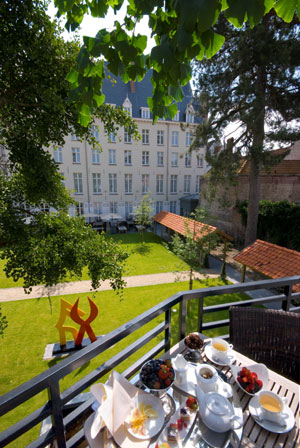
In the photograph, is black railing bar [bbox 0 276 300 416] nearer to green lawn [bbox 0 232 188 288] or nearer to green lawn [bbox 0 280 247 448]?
green lawn [bbox 0 280 247 448]

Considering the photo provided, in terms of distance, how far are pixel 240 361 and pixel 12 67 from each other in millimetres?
4638

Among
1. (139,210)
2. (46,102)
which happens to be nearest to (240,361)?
(46,102)

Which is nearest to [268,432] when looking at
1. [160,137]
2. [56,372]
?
[56,372]

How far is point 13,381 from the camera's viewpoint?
589 centimetres

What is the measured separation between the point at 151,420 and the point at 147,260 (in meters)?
13.7

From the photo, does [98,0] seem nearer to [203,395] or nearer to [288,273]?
[203,395]

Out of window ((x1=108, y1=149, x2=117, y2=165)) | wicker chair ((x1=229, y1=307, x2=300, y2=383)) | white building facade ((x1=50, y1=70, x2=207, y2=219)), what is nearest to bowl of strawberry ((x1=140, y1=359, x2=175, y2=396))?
wicker chair ((x1=229, y1=307, x2=300, y2=383))

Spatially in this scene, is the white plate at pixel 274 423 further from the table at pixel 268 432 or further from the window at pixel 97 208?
the window at pixel 97 208

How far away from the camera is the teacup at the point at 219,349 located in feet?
7.07

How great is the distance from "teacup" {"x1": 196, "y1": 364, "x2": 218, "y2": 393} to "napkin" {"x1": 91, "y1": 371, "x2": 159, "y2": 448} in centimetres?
54

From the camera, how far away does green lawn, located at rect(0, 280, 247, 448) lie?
598 cm

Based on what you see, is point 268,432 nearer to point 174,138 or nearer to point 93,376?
point 93,376

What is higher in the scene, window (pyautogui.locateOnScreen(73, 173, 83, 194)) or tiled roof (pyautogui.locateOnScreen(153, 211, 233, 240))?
window (pyautogui.locateOnScreen(73, 173, 83, 194))

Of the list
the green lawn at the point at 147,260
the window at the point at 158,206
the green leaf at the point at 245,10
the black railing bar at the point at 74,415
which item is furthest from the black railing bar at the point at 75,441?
the window at the point at 158,206
